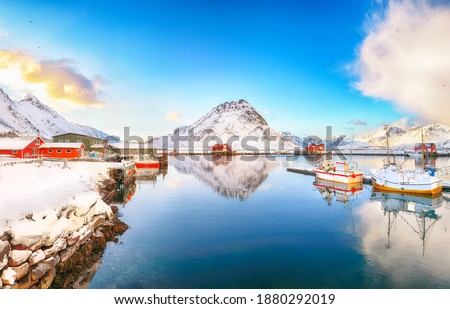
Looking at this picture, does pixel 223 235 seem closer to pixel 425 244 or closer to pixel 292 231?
pixel 292 231

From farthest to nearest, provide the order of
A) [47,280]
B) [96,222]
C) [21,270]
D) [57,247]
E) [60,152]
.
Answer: [60,152], [96,222], [57,247], [47,280], [21,270]

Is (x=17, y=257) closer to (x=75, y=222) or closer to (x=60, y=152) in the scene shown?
(x=75, y=222)

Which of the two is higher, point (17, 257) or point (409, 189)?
point (17, 257)

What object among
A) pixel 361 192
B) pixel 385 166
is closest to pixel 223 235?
pixel 361 192

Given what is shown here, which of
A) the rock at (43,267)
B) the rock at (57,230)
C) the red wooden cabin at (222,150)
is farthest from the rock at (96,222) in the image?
the red wooden cabin at (222,150)

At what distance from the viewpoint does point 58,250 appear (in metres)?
11.0

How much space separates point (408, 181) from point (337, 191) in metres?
7.38

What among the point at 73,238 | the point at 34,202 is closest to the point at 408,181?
the point at 73,238

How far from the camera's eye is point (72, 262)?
11.6 metres

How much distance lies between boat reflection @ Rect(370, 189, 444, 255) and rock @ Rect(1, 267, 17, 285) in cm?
1622

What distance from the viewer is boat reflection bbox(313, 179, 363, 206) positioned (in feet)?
97.0

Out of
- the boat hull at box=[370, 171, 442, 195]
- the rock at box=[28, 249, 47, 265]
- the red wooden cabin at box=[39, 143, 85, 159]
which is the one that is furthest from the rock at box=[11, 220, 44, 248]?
the red wooden cabin at box=[39, 143, 85, 159]
